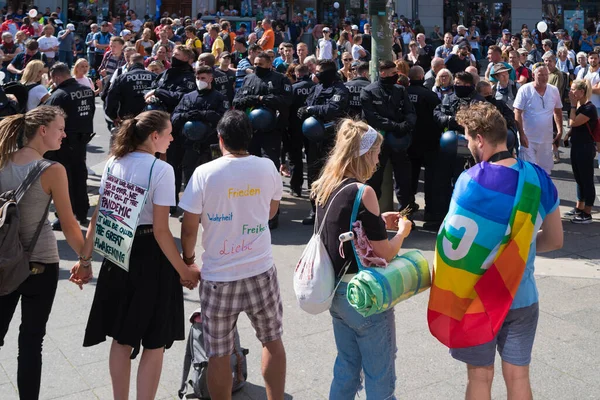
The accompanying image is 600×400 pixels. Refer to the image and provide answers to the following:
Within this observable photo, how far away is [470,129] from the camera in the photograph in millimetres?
4027

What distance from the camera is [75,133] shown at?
880cm

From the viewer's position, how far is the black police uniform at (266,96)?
29.8 ft

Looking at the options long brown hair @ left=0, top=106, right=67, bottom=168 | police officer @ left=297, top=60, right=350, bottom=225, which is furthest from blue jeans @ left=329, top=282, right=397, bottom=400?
police officer @ left=297, top=60, right=350, bottom=225

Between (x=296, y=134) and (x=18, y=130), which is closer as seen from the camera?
(x=18, y=130)

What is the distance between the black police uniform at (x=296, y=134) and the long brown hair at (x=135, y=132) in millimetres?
5342

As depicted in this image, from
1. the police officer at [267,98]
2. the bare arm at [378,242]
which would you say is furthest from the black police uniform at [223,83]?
the bare arm at [378,242]

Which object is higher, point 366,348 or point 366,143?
point 366,143

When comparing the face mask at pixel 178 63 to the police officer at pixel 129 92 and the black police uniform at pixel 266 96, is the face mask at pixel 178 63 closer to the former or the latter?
the police officer at pixel 129 92

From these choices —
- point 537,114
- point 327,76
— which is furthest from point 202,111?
point 537,114

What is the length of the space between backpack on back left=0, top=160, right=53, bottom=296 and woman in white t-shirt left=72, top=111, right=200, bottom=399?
344 mm

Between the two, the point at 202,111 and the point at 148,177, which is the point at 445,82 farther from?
the point at 148,177

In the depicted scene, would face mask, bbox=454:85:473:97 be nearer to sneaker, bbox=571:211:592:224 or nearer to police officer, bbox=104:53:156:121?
sneaker, bbox=571:211:592:224

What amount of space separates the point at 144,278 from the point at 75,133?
4.94 m

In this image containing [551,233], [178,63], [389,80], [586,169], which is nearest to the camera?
[551,233]
